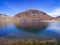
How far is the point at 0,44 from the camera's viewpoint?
14555 millimetres

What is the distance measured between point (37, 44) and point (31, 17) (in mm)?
180967

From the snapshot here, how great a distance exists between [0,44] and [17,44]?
1.75 metres

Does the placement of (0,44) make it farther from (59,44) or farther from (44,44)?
(59,44)

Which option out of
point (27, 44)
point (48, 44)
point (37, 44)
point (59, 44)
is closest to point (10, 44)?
point (27, 44)

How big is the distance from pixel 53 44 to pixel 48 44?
606 millimetres

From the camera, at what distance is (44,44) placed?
48.2 feet

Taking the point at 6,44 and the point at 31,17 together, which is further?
the point at 31,17

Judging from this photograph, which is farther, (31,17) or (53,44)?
(31,17)

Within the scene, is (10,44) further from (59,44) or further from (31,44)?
(59,44)

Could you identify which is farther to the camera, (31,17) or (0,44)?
(31,17)

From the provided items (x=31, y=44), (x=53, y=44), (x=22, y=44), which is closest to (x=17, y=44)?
(x=22, y=44)

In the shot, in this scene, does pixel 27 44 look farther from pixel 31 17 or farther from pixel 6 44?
pixel 31 17

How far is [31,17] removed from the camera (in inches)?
7692

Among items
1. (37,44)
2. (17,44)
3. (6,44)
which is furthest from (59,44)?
(6,44)
